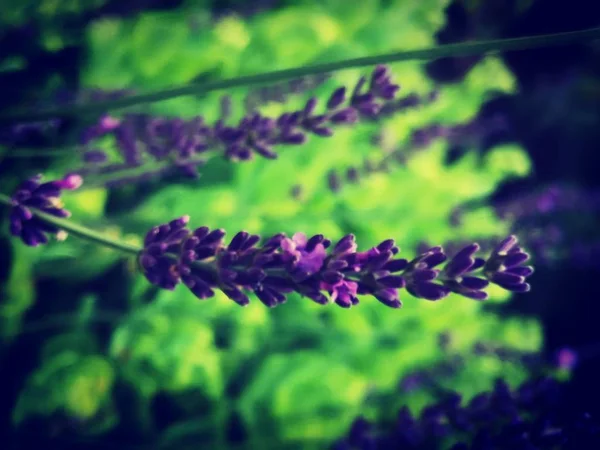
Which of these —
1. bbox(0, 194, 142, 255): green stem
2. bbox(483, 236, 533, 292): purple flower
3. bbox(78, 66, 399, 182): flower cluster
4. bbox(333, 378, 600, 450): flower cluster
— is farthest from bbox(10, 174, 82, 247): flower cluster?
bbox(333, 378, 600, 450): flower cluster

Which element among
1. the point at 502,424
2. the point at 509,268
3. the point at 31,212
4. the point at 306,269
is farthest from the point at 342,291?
the point at 502,424

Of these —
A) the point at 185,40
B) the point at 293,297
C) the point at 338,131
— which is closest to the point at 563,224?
the point at 338,131

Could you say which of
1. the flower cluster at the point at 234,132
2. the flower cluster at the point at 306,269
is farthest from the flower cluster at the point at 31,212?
the flower cluster at the point at 234,132

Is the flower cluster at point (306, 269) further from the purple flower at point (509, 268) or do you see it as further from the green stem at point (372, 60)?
the green stem at point (372, 60)

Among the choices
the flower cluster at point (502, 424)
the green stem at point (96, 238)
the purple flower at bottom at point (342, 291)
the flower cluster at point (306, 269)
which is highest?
the green stem at point (96, 238)

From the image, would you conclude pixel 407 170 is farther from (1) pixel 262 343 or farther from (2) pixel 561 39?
(2) pixel 561 39
